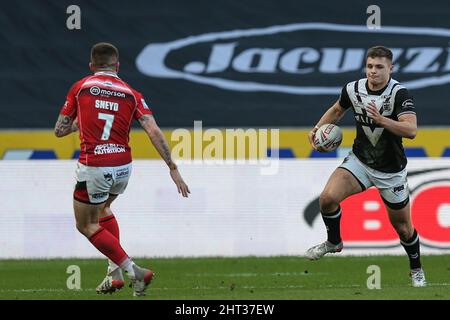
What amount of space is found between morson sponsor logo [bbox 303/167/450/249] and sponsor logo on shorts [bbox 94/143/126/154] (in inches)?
218

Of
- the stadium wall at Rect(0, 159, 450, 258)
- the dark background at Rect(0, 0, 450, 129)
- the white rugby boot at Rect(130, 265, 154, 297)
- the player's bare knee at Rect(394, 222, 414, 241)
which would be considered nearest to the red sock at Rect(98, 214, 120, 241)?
the white rugby boot at Rect(130, 265, 154, 297)

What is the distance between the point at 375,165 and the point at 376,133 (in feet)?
0.98

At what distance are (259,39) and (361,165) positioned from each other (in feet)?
17.1

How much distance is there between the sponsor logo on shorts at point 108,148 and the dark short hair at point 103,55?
69cm

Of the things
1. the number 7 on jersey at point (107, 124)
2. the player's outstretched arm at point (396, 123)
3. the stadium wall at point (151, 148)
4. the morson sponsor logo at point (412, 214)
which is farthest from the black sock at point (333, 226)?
the stadium wall at point (151, 148)

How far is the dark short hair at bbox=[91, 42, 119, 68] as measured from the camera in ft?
31.7

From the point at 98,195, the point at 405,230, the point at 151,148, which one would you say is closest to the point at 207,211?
the point at 151,148

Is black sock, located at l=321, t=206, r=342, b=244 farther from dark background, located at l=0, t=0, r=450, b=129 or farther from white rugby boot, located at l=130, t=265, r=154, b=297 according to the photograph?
dark background, located at l=0, t=0, r=450, b=129

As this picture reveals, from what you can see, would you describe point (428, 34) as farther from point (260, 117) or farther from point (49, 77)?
point (49, 77)

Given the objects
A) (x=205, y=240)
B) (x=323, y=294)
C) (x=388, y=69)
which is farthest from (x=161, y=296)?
(x=205, y=240)

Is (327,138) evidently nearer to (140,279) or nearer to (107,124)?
(107,124)

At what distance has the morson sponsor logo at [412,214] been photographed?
1467 centimetres

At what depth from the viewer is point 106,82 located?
Result: 9.61 meters

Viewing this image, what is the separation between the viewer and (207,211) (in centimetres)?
1484
